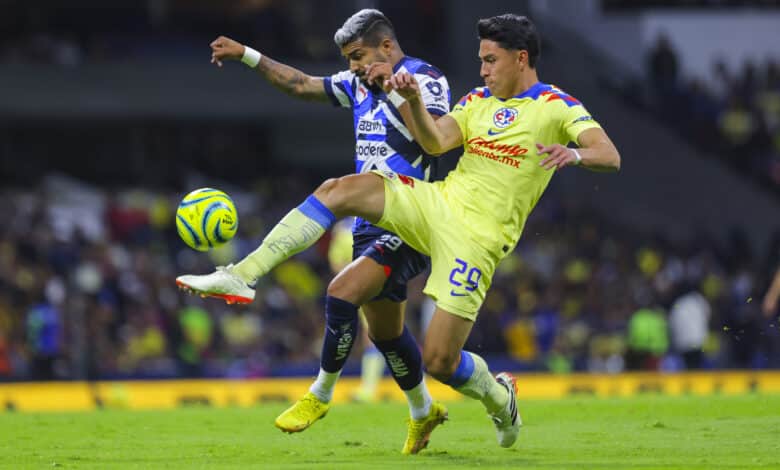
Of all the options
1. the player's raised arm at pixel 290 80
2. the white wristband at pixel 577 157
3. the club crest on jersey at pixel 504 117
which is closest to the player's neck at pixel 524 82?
the club crest on jersey at pixel 504 117

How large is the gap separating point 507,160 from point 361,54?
45.4 inches

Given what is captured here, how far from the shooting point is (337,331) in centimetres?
934

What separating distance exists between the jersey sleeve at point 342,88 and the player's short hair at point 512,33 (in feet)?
3.14

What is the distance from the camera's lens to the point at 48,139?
93.5 ft

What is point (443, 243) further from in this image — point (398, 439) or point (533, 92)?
point (398, 439)

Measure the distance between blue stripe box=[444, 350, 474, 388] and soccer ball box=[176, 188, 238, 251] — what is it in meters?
1.57

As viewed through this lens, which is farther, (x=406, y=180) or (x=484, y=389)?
(x=484, y=389)

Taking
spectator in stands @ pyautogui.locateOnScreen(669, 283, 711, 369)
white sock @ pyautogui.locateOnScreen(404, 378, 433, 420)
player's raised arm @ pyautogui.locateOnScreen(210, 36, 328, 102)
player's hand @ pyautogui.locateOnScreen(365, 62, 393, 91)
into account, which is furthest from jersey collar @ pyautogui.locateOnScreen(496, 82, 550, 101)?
spectator in stands @ pyautogui.locateOnScreen(669, 283, 711, 369)

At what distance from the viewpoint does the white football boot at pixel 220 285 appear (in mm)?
7957

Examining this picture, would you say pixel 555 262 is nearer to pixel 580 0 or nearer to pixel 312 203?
pixel 580 0

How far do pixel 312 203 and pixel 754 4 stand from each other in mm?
23223

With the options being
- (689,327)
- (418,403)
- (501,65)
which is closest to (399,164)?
(501,65)

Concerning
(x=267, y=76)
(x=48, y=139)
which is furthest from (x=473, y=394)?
(x=48, y=139)

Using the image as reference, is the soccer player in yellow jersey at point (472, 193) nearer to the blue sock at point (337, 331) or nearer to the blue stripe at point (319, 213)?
the blue stripe at point (319, 213)
